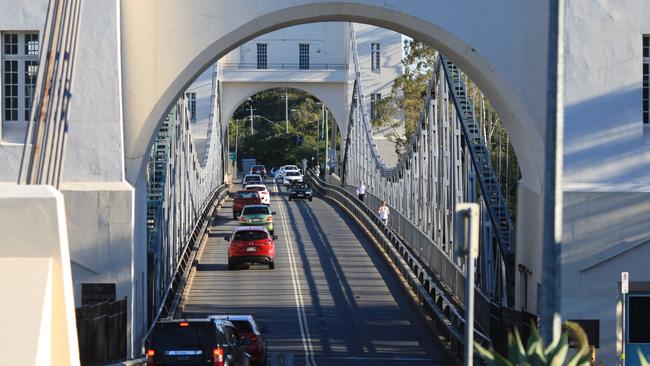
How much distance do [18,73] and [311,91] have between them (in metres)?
72.1

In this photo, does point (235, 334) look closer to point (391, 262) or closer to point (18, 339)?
point (18, 339)

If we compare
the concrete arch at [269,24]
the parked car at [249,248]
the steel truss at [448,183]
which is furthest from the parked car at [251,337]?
the parked car at [249,248]

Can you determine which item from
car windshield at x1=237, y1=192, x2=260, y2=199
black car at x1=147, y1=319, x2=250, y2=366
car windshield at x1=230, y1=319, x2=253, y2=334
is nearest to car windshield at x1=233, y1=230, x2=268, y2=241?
car windshield at x1=230, y1=319, x2=253, y2=334

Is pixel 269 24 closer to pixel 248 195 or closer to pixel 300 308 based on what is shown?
pixel 300 308

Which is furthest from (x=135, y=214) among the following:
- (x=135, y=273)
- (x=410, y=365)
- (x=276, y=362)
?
(x=410, y=365)

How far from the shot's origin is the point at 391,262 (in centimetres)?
4556

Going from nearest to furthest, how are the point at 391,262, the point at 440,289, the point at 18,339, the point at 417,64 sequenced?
the point at 18,339 < the point at 440,289 < the point at 391,262 < the point at 417,64

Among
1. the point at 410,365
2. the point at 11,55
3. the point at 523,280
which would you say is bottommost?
the point at 410,365

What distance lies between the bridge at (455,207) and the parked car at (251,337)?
199 cm

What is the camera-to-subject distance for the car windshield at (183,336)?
2207cm

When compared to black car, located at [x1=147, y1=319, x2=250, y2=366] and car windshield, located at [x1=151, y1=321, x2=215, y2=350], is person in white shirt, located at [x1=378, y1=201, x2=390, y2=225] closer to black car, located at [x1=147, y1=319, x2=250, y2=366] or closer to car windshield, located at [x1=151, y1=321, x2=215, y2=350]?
black car, located at [x1=147, y1=319, x2=250, y2=366]

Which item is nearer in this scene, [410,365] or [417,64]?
[410,365]

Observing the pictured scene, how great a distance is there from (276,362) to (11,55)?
8.62m

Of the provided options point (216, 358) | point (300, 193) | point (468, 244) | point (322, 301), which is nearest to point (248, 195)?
point (300, 193)
